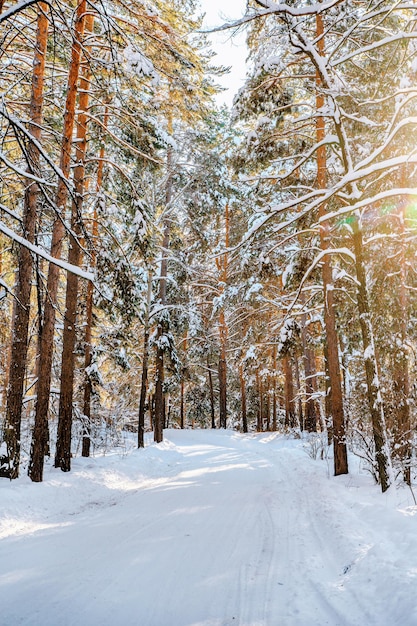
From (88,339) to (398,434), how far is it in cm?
907

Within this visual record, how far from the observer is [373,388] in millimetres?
6816

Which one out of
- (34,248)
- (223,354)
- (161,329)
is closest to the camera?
(34,248)

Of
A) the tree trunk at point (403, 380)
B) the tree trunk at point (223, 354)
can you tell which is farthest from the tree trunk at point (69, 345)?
the tree trunk at point (223, 354)

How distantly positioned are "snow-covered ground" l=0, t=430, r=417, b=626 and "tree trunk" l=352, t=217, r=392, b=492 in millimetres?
447

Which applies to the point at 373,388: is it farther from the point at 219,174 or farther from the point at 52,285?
the point at 219,174

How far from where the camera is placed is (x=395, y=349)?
9.77 m

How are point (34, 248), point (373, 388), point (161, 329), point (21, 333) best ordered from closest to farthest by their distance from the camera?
point (34, 248) < point (373, 388) < point (21, 333) < point (161, 329)

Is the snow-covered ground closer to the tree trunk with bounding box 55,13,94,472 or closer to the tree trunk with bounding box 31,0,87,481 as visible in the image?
the tree trunk with bounding box 55,13,94,472

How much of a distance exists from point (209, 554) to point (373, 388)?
4025 millimetres

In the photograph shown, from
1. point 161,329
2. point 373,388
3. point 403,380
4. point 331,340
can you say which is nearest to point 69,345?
point 331,340

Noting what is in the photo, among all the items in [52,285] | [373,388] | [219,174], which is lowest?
[373,388]

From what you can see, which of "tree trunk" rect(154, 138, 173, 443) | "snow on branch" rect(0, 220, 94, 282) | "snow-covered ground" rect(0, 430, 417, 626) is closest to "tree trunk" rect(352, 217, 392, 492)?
"snow-covered ground" rect(0, 430, 417, 626)

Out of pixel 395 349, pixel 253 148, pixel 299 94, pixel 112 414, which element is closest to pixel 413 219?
pixel 395 349

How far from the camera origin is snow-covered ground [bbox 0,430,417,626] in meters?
3.10
